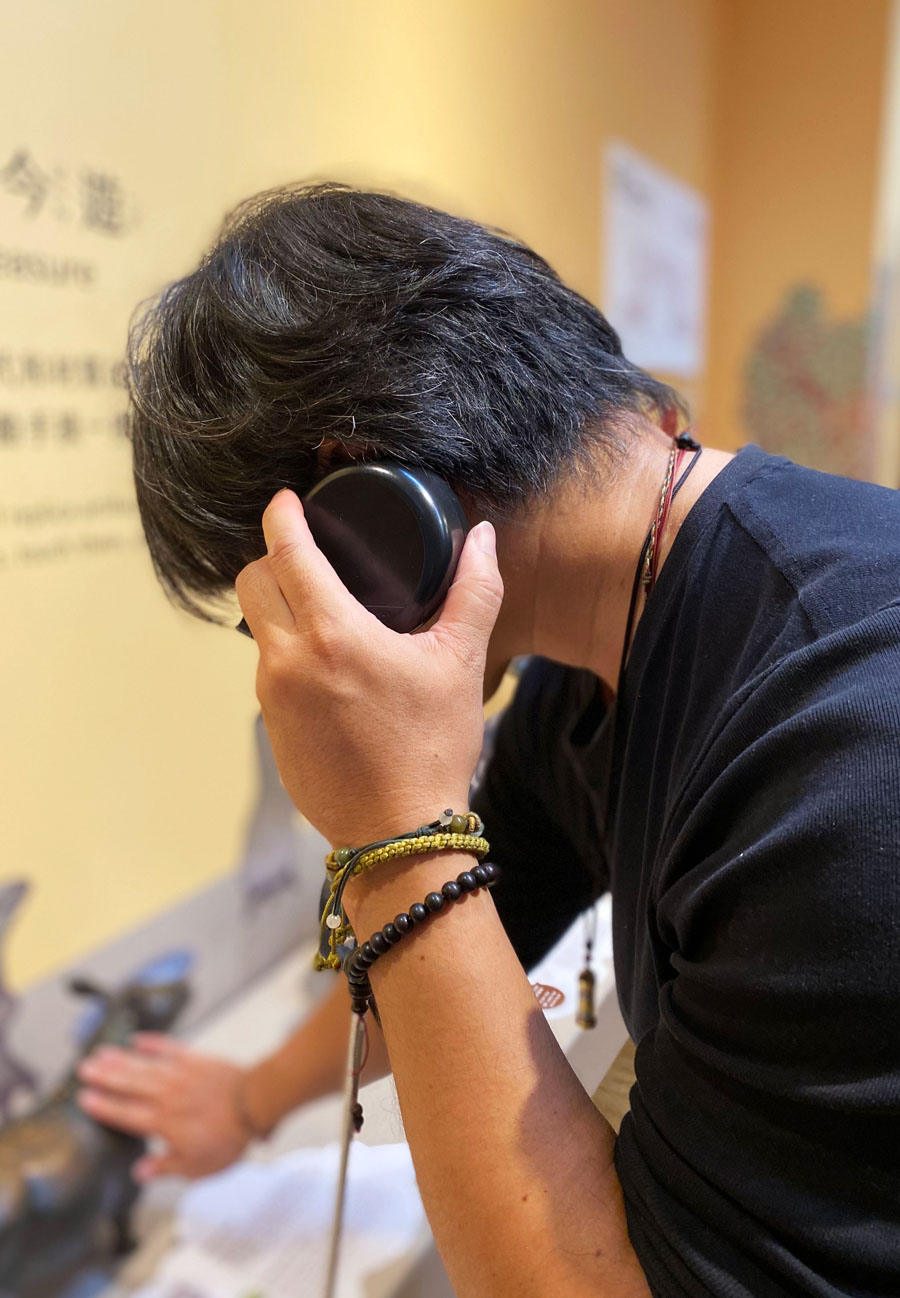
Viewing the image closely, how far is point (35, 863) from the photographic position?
1051mm

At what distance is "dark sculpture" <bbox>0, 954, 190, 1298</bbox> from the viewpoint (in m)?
0.99

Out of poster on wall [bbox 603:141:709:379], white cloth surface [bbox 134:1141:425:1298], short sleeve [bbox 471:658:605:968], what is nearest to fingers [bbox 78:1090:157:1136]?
white cloth surface [bbox 134:1141:425:1298]

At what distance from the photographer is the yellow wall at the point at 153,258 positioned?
3.20 ft

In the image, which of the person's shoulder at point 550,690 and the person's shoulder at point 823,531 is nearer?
the person's shoulder at point 823,531

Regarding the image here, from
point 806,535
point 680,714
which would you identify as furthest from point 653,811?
point 806,535

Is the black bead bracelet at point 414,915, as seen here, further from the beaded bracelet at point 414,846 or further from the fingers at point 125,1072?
the fingers at point 125,1072

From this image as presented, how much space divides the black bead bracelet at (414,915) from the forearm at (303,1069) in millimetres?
409

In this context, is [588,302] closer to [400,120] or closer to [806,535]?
[806,535]

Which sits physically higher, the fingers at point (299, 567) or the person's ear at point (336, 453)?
the person's ear at point (336, 453)

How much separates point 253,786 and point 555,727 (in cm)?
68

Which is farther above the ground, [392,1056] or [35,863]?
[392,1056]

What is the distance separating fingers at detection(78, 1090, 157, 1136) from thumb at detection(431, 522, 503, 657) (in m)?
0.86

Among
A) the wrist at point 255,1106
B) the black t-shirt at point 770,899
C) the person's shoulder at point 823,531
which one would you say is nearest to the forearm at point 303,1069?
the wrist at point 255,1106

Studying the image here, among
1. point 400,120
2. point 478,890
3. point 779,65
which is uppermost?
point 779,65
